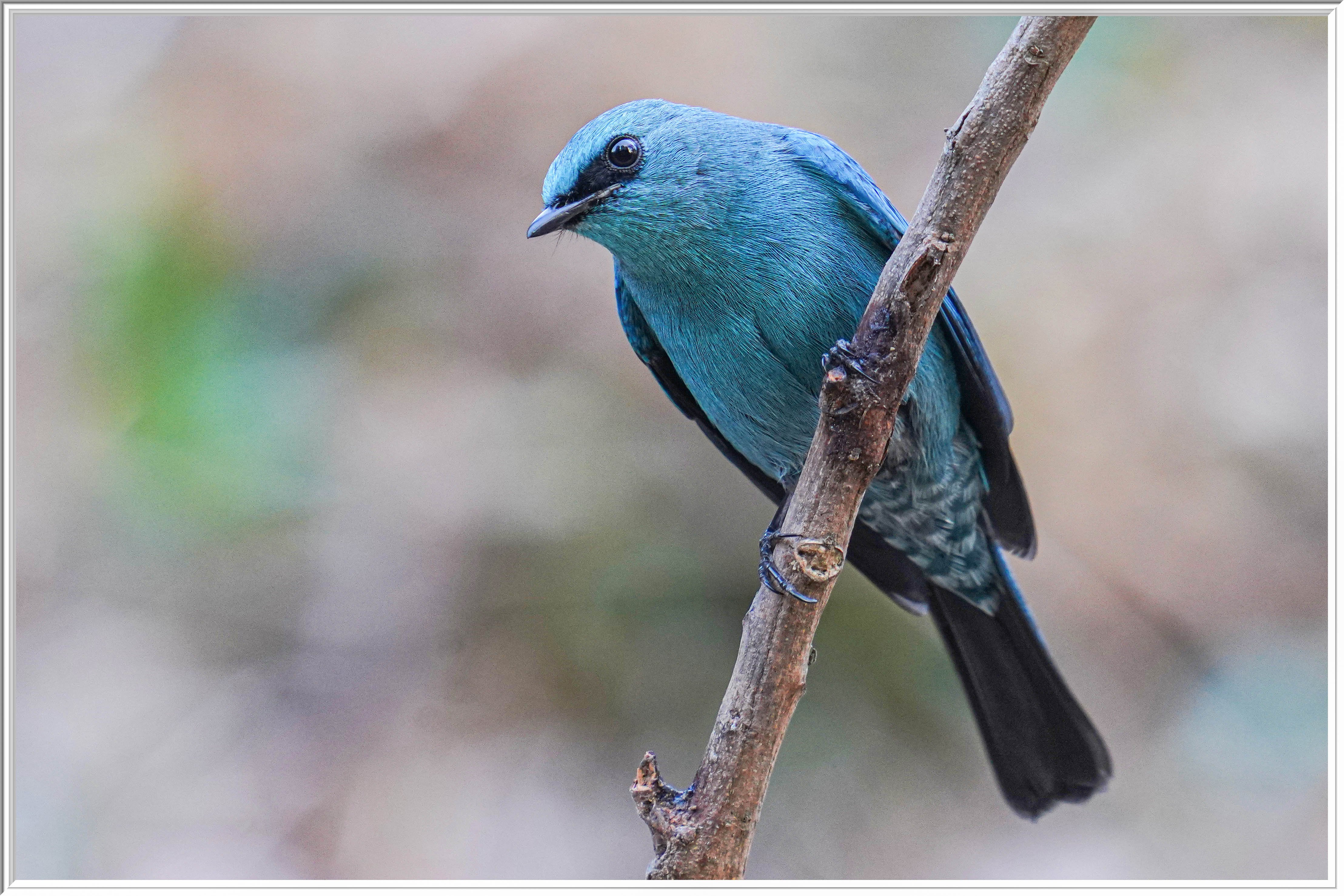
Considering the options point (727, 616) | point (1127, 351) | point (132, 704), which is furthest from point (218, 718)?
point (1127, 351)

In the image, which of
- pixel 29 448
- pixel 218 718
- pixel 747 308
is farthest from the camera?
pixel 218 718

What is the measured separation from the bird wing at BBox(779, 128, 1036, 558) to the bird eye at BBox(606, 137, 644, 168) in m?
0.46

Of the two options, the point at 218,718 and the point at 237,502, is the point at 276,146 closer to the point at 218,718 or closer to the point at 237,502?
the point at 237,502

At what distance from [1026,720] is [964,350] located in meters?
1.23

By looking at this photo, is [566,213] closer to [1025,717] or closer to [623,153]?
[623,153]

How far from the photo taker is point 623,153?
2742mm

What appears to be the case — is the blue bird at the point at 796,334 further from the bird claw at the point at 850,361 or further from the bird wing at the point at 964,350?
the bird claw at the point at 850,361

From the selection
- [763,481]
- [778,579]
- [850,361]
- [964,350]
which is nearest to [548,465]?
[763,481]

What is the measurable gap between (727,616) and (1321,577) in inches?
89.3

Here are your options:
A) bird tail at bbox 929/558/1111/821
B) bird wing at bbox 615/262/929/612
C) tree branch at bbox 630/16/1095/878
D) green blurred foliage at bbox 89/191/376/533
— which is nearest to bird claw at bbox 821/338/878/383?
tree branch at bbox 630/16/1095/878

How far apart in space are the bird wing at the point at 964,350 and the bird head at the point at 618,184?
36 cm

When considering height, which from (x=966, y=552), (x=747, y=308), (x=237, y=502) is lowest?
(x=966, y=552)

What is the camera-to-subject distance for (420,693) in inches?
165

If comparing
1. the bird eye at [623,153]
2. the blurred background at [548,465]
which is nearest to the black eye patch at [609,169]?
the bird eye at [623,153]
